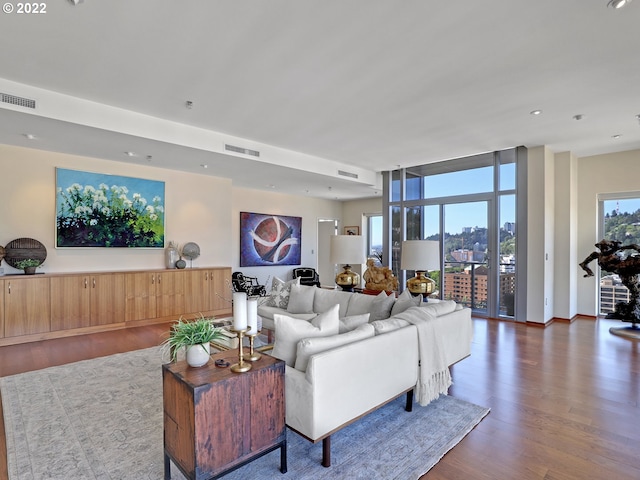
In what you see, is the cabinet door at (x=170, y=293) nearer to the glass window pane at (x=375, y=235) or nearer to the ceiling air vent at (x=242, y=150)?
the ceiling air vent at (x=242, y=150)

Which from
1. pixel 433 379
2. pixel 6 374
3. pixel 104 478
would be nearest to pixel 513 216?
pixel 433 379

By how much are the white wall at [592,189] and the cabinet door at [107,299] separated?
8065mm

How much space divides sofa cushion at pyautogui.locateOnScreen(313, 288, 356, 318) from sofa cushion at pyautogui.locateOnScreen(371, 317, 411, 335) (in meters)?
1.35

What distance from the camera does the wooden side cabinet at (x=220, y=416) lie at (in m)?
1.66

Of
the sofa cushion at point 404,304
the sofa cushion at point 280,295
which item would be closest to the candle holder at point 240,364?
the sofa cushion at point 404,304

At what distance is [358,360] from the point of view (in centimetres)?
221

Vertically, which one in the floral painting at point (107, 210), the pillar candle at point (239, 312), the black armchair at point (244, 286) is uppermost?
the floral painting at point (107, 210)

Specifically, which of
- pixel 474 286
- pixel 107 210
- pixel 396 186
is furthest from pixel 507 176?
pixel 107 210

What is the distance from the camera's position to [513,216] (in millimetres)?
6027

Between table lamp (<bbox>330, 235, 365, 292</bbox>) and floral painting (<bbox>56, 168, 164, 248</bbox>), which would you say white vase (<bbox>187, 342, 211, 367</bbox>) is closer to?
table lamp (<bbox>330, 235, 365, 292</bbox>)

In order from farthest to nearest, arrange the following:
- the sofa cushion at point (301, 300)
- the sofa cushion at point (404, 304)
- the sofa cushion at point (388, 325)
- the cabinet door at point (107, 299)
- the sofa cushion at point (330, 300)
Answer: the cabinet door at point (107, 299) < the sofa cushion at point (301, 300) < the sofa cushion at point (330, 300) < the sofa cushion at point (404, 304) < the sofa cushion at point (388, 325)

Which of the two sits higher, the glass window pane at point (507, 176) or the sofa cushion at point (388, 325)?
the glass window pane at point (507, 176)

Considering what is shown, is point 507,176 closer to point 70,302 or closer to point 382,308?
point 382,308

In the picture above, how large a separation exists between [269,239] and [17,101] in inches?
242
